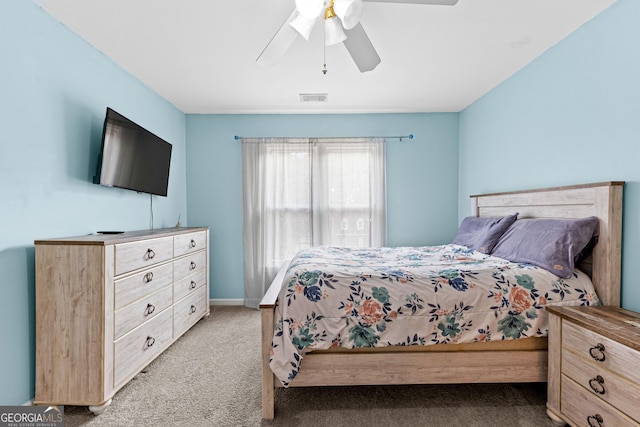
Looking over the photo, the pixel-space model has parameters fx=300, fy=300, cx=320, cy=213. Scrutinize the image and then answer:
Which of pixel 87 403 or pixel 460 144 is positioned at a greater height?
pixel 460 144

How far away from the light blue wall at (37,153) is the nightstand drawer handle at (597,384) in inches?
120

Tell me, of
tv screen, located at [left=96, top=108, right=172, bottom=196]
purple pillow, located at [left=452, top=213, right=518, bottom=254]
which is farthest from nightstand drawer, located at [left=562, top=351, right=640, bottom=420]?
tv screen, located at [left=96, top=108, right=172, bottom=196]

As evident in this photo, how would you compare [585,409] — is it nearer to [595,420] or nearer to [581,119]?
[595,420]

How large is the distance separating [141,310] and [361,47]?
2.34m

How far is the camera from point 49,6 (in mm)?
1869

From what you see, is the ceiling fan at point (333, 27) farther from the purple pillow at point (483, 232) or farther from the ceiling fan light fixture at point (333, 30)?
the purple pillow at point (483, 232)

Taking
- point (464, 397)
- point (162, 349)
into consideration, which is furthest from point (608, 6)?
point (162, 349)

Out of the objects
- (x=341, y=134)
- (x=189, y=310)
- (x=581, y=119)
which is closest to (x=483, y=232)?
(x=581, y=119)

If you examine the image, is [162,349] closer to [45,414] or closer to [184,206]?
[45,414]

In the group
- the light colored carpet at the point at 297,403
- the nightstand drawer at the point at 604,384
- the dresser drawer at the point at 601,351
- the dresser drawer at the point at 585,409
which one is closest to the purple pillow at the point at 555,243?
the dresser drawer at the point at 601,351

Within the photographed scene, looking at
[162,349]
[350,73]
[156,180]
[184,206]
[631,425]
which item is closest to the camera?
[631,425]

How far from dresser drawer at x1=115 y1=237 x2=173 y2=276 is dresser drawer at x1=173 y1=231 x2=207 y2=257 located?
12 centimetres

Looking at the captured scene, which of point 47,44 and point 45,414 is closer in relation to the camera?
point 45,414

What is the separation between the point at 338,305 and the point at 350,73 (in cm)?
211
